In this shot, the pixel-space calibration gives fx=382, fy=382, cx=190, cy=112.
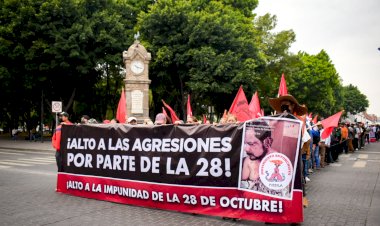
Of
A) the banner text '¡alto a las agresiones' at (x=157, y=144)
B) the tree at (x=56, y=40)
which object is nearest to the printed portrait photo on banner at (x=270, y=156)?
the banner text '¡alto a las agresiones' at (x=157, y=144)

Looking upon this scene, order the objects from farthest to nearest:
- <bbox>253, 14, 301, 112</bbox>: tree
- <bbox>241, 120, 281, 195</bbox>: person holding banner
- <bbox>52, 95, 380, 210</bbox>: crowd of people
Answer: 1. <bbox>253, 14, 301, 112</bbox>: tree
2. <bbox>52, 95, 380, 210</bbox>: crowd of people
3. <bbox>241, 120, 281, 195</bbox>: person holding banner

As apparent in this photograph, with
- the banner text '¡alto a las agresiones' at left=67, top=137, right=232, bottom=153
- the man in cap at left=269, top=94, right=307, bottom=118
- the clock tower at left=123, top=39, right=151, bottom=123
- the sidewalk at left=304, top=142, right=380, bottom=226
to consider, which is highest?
the clock tower at left=123, top=39, right=151, bottom=123

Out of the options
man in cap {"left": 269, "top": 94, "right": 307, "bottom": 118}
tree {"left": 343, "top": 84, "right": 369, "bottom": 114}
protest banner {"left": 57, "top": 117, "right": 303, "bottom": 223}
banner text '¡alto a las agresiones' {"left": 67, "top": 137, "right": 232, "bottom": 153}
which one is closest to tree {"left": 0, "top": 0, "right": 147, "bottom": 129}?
banner text '¡alto a las agresiones' {"left": 67, "top": 137, "right": 232, "bottom": 153}

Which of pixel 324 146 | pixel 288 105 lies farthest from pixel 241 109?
pixel 324 146

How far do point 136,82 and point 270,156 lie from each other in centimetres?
1916

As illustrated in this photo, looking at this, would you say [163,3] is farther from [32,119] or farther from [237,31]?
[32,119]

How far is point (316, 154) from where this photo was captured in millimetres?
15086

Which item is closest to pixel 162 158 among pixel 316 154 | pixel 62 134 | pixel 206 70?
pixel 62 134

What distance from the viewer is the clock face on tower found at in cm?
2480

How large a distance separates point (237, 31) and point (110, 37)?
10632 millimetres

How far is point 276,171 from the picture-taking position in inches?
246

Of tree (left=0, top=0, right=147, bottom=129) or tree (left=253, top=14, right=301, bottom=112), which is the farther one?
tree (left=253, top=14, right=301, bottom=112)

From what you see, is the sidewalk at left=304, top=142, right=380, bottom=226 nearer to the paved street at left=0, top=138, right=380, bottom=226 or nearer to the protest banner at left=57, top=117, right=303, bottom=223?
→ the paved street at left=0, top=138, right=380, bottom=226

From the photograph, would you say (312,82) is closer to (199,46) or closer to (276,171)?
(199,46)
